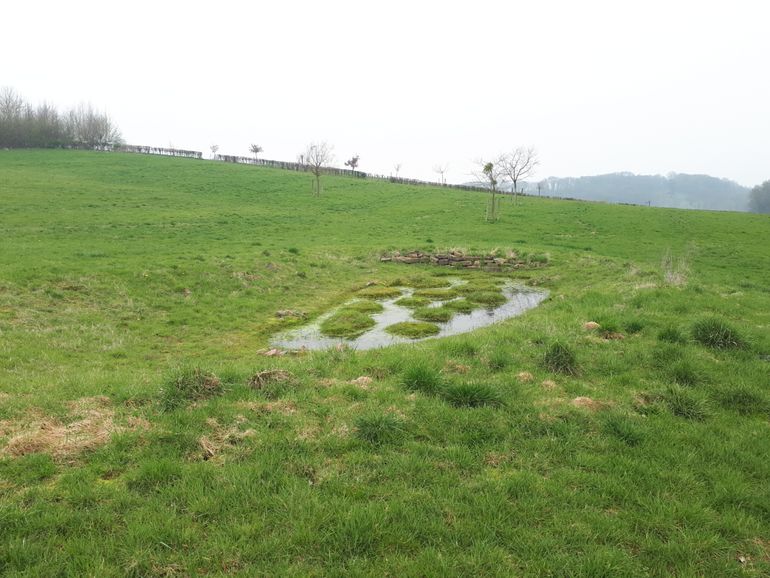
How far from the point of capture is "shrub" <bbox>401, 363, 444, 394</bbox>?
25.0 ft

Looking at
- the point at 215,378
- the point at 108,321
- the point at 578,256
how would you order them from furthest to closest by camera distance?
the point at 578,256
the point at 108,321
the point at 215,378

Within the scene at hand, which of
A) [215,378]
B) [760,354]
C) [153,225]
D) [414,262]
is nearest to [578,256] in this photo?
[414,262]

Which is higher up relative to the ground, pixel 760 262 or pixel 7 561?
pixel 760 262

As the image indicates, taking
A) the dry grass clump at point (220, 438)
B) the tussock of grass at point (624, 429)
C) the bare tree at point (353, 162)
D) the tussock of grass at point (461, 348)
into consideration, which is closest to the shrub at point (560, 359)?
the tussock of grass at point (461, 348)

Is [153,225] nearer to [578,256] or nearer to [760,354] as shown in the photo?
[578,256]

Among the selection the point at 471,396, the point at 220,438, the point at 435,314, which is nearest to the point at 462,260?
the point at 435,314

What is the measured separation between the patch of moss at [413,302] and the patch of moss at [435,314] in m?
0.97

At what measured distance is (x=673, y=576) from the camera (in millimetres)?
4078

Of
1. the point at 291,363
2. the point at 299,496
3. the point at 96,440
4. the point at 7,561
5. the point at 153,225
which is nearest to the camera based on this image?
the point at 7,561

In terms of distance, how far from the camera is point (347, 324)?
14695 millimetres

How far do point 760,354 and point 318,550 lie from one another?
985cm

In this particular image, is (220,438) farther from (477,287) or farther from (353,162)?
(353,162)

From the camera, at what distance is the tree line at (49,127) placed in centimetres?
7981

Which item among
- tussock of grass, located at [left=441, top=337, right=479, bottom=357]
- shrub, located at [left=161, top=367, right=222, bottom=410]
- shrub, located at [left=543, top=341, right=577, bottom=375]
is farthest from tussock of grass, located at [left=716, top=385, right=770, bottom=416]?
shrub, located at [left=161, top=367, right=222, bottom=410]
